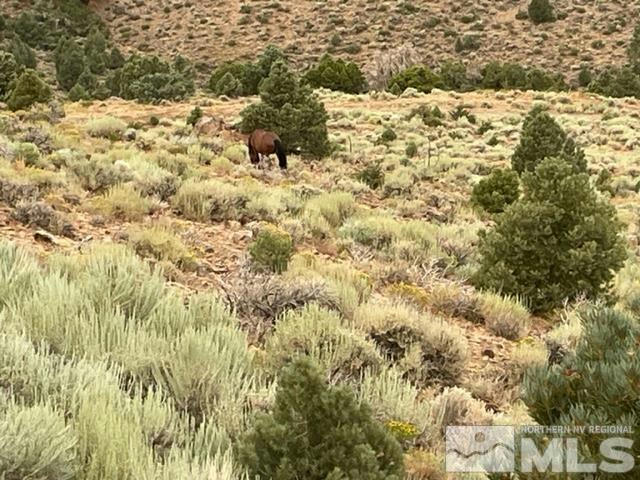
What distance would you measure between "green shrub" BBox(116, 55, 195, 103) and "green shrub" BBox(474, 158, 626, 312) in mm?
26426

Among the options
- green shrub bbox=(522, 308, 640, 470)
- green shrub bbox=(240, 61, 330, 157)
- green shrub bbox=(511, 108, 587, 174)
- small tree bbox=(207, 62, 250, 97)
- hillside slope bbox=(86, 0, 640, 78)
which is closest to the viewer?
green shrub bbox=(522, 308, 640, 470)

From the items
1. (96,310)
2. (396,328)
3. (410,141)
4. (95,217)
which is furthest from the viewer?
(410,141)

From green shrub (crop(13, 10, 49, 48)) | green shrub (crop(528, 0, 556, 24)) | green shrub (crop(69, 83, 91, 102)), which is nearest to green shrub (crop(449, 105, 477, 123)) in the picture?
green shrub (crop(69, 83, 91, 102))

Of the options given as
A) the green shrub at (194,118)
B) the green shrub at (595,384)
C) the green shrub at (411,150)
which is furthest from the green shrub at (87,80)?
the green shrub at (595,384)

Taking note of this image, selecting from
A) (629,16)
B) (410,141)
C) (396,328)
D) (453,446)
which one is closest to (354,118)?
(410,141)

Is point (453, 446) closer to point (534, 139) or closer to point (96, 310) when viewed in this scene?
point (96, 310)

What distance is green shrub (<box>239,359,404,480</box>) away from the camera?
9.61 feet

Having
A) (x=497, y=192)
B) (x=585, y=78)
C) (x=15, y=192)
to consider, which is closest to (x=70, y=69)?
(x=585, y=78)

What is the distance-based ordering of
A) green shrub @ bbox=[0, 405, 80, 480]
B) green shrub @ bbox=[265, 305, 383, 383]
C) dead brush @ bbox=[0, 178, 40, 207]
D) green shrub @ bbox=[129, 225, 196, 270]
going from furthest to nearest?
dead brush @ bbox=[0, 178, 40, 207] → green shrub @ bbox=[129, 225, 196, 270] → green shrub @ bbox=[265, 305, 383, 383] → green shrub @ bbox=[0, 405, 80, 480]

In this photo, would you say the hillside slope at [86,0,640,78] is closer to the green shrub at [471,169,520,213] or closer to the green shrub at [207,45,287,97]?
the green shrub at [207,45,287,97]

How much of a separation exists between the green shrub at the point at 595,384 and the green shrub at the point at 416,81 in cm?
3634

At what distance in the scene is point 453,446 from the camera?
3824mm

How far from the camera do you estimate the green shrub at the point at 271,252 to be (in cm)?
777

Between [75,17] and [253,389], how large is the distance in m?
59.8
